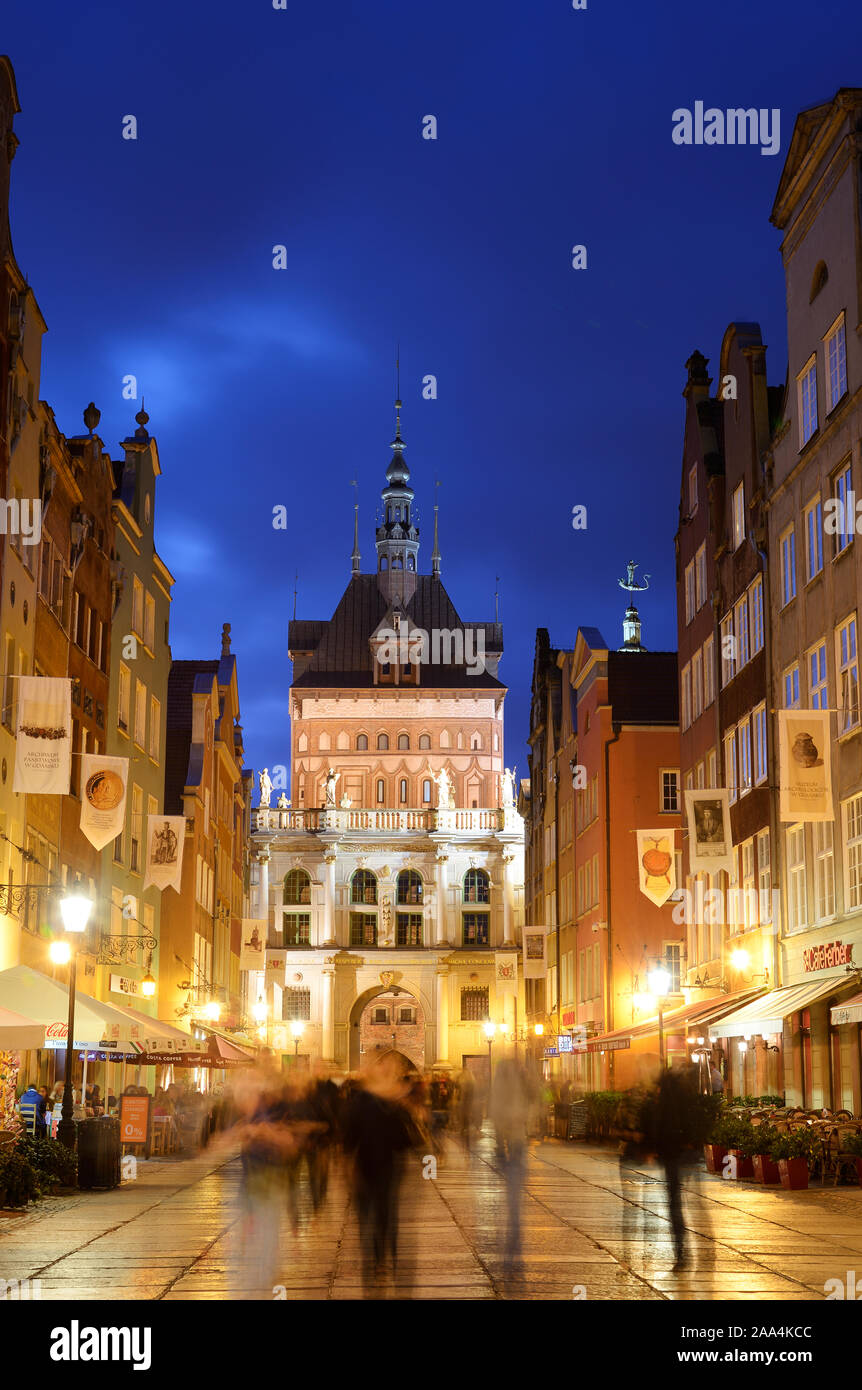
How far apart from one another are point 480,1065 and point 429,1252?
72.9 metres

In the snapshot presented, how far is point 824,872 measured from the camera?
32938 mm

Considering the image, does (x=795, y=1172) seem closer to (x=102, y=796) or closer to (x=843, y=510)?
(x=843, y=510)

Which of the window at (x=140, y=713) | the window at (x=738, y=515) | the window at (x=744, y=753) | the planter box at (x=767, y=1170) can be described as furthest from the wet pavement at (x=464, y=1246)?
the window at (x=140, y=713)

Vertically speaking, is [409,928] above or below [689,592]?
below

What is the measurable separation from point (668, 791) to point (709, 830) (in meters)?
20.6

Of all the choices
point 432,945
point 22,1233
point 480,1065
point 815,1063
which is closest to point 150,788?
point 815,1063

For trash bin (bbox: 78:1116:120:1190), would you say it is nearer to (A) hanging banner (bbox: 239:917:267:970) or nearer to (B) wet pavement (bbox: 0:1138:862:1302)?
(B) wet pavement (bbox: 0:1138:862:1302)

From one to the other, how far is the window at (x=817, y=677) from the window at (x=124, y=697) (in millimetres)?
18659

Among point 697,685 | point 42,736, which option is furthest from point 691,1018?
point 42,736

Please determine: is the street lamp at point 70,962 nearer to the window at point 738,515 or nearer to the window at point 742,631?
the window at point 742,631

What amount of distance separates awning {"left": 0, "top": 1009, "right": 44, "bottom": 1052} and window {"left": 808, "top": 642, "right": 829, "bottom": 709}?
623 inches

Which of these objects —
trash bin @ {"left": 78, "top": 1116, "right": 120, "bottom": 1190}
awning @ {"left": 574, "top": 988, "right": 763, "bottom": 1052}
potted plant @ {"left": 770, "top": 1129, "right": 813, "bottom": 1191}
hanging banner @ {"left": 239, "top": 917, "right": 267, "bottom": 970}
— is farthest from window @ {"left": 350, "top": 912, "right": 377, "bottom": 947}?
potted plant @ {"left": 770, "top": 1129, "right": 813, "bottom": 1191}

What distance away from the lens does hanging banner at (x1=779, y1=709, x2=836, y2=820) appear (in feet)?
96.7

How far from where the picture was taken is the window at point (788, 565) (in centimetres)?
3569
